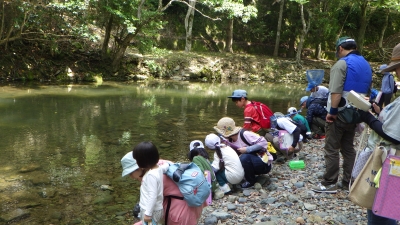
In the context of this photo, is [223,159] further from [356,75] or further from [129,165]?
[129,165]

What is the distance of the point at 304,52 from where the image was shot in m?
31.4

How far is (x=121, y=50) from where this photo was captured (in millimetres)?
20625

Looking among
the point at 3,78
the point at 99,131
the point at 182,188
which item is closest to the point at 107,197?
the point at 182,188

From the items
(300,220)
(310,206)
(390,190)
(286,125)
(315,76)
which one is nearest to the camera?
(390,190)

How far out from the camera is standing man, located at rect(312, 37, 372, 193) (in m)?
4.07

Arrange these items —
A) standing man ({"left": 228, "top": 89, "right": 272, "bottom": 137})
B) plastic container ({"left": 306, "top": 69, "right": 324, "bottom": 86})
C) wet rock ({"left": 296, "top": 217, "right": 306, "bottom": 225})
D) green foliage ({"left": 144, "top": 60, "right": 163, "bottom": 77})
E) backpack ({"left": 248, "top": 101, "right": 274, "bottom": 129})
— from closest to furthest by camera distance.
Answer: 1. wet rock ({"left": 296, "top": 217, "right": 306, "bottom": 225})
2. standing man ({"left": 228, "top": 89, "right": 272, "bottom": 137})
3. backpack ({"left": 248, "top": 101, "right": 274, "bottom": 129})
4. plastic container ({"left": 306, "top": 69, "right": 324, "bottom": 86})
5. green foliage ({"left": 144, "top": 60, "right": 163, "bottom": 77})

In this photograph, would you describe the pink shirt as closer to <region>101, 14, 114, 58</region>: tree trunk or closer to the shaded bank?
the shaded bank

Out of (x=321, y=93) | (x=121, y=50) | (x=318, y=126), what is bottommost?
(x=318, y=126)

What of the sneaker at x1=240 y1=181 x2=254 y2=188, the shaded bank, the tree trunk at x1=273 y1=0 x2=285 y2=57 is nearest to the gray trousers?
the sneaker at x1=240 y1=181 x2=254 y2=188

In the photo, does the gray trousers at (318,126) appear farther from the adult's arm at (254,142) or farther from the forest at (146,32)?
the forest at (146,32)

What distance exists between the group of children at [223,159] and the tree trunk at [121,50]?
1440 cm

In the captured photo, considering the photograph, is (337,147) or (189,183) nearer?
(189,183)

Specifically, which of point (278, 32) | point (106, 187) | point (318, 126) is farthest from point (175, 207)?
point (278, 32)

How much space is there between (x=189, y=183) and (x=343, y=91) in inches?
90.5
